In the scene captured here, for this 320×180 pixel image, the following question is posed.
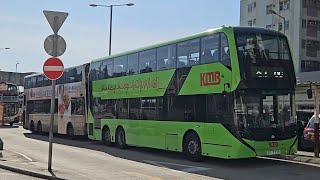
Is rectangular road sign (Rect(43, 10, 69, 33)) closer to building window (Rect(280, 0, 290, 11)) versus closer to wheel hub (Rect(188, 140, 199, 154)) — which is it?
wheel hub (Rect(188, 140, 199, 154))

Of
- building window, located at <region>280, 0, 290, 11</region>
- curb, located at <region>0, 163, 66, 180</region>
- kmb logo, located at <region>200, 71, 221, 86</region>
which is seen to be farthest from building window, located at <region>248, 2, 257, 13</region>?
curb, located at <region>0, 163, 66, 180</region>

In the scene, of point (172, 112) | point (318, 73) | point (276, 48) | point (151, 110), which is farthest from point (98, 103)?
point (318, 73)

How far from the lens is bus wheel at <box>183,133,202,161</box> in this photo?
48.5ft

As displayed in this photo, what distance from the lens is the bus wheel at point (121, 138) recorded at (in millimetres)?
19812

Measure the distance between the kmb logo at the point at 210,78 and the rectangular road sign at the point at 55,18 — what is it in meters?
4.71

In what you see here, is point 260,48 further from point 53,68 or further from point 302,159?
point 53,68

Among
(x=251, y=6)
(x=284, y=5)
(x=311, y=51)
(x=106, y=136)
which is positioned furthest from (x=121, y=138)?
(x=251, y=6)

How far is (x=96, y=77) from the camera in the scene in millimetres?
22609

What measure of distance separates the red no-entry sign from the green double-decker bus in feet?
15.1

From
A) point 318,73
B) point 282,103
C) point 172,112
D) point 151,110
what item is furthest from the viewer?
point 318,73

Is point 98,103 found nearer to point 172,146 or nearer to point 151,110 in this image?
point 151,110

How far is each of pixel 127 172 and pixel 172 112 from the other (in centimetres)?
419

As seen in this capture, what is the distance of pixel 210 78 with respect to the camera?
14305 mm

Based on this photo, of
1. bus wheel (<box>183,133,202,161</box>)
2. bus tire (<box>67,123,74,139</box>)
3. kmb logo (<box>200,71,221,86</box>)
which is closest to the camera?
kmb logo (<box>200,71,221,86</box>)
